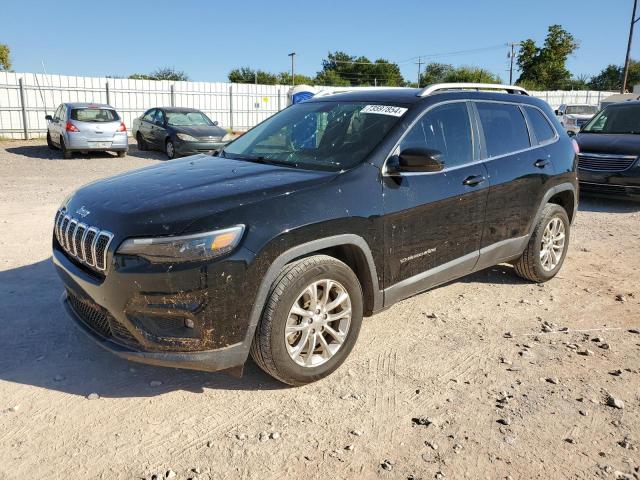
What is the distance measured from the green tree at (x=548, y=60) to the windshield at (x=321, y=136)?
5171 cm

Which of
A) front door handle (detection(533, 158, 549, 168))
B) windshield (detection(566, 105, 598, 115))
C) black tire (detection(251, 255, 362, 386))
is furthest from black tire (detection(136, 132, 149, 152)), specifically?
windshield (detection(566, 105, 598, 115))

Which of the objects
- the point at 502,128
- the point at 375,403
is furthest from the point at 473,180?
the point at 375,403

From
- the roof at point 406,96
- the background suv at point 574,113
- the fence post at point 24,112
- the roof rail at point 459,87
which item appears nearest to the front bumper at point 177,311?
the roof at point 406,96

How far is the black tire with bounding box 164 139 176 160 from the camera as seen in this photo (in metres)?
16.0

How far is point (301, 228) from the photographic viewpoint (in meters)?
3.06

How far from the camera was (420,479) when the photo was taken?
254 cm

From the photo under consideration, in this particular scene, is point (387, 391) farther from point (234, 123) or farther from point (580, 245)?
point (234, 123)

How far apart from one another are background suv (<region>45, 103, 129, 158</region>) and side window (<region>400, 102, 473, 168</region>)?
44.4 ft

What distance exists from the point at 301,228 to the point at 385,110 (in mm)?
1401

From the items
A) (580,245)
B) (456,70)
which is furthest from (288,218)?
(456,70)

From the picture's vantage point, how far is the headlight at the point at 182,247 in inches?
110

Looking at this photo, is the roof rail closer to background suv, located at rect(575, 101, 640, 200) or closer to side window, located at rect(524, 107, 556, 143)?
side window, located at rect(524, 107, 556, 143)

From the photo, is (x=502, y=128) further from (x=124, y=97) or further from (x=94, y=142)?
(x=124, y=97)

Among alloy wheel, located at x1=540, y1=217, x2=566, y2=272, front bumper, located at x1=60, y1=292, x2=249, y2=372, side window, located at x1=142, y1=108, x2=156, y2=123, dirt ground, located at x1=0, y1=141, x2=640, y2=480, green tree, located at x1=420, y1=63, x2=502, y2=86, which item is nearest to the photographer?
dirt ground, located at x1=0, y1=141, x2=640, y2=480
